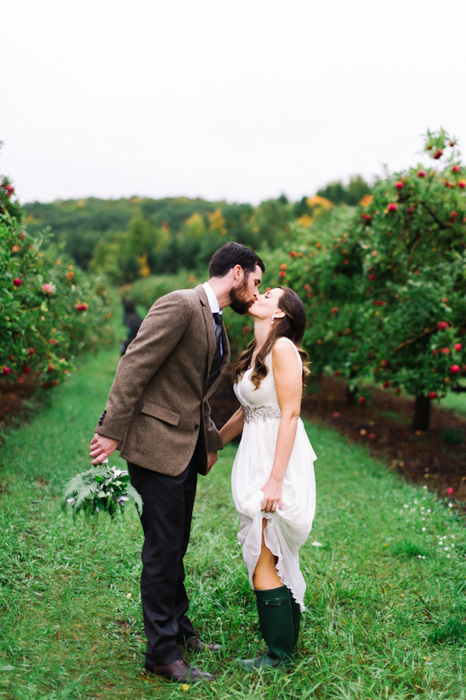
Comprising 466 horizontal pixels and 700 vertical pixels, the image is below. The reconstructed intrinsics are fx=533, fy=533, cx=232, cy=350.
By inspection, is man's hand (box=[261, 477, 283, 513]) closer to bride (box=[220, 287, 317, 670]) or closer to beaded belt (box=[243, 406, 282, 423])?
bride (box=[220, 287, 317, 670])

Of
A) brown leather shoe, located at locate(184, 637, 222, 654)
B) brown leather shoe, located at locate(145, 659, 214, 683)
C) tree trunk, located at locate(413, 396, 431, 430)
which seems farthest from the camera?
tree trunk, located at locate(413, 396, 431, 430)

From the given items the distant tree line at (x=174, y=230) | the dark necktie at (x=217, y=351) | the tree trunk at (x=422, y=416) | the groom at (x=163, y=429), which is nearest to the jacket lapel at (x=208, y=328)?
the groom at (x=163, y=429)

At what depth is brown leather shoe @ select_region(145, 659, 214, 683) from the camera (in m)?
2.67

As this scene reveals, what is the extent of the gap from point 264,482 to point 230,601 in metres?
1.18

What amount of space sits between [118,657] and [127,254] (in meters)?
67.2

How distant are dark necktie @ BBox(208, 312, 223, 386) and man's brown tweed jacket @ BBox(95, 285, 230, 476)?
0.55 feet

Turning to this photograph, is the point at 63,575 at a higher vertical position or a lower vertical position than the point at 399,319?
lower

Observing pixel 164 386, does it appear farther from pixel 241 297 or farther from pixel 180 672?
pixel 180 672

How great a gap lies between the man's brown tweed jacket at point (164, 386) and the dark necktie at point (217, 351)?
168mm

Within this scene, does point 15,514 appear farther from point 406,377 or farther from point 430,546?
point 406,377

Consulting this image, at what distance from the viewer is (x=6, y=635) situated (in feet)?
9.36

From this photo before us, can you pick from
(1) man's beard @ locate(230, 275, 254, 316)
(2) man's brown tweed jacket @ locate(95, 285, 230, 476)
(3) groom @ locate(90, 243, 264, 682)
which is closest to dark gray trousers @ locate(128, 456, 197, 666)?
(3) groom @ locate(90, 243, 264, 682)

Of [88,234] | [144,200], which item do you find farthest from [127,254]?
[144,200]

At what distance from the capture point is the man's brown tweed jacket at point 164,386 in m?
2.57
